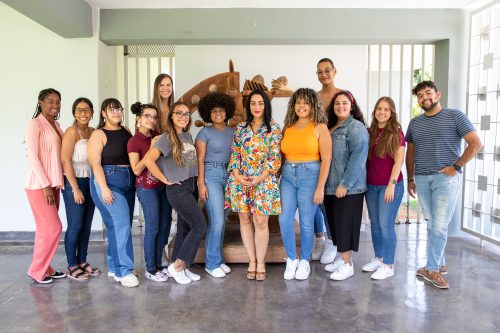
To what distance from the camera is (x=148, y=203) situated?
3.17 m

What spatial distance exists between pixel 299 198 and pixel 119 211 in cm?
136

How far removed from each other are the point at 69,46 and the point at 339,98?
2945 mm

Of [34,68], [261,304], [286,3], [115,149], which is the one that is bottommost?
[261,304]

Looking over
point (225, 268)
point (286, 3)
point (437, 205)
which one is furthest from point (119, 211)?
point (286, 3)

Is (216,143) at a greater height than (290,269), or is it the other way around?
(216,143)

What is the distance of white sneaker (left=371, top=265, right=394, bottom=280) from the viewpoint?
3.32 metres

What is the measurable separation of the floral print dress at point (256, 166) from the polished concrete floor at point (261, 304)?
621 mm

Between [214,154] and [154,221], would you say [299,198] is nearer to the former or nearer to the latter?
[214,154]

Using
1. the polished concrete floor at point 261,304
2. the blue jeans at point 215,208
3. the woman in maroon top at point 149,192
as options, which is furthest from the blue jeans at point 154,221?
the blue jeans at point 215,208

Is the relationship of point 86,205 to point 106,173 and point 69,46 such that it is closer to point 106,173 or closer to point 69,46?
point 106,173

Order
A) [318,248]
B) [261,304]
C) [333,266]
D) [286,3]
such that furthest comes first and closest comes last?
[286,3] < [318,248] < [333,266] < [261,304]

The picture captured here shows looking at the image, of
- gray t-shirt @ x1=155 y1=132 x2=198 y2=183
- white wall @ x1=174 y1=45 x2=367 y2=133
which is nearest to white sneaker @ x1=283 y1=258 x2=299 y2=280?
gray t-shirt @ x1=155 y1=132 x2=198 y2=183

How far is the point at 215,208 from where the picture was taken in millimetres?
3275

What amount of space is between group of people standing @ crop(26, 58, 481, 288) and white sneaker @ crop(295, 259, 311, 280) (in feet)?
0.03
